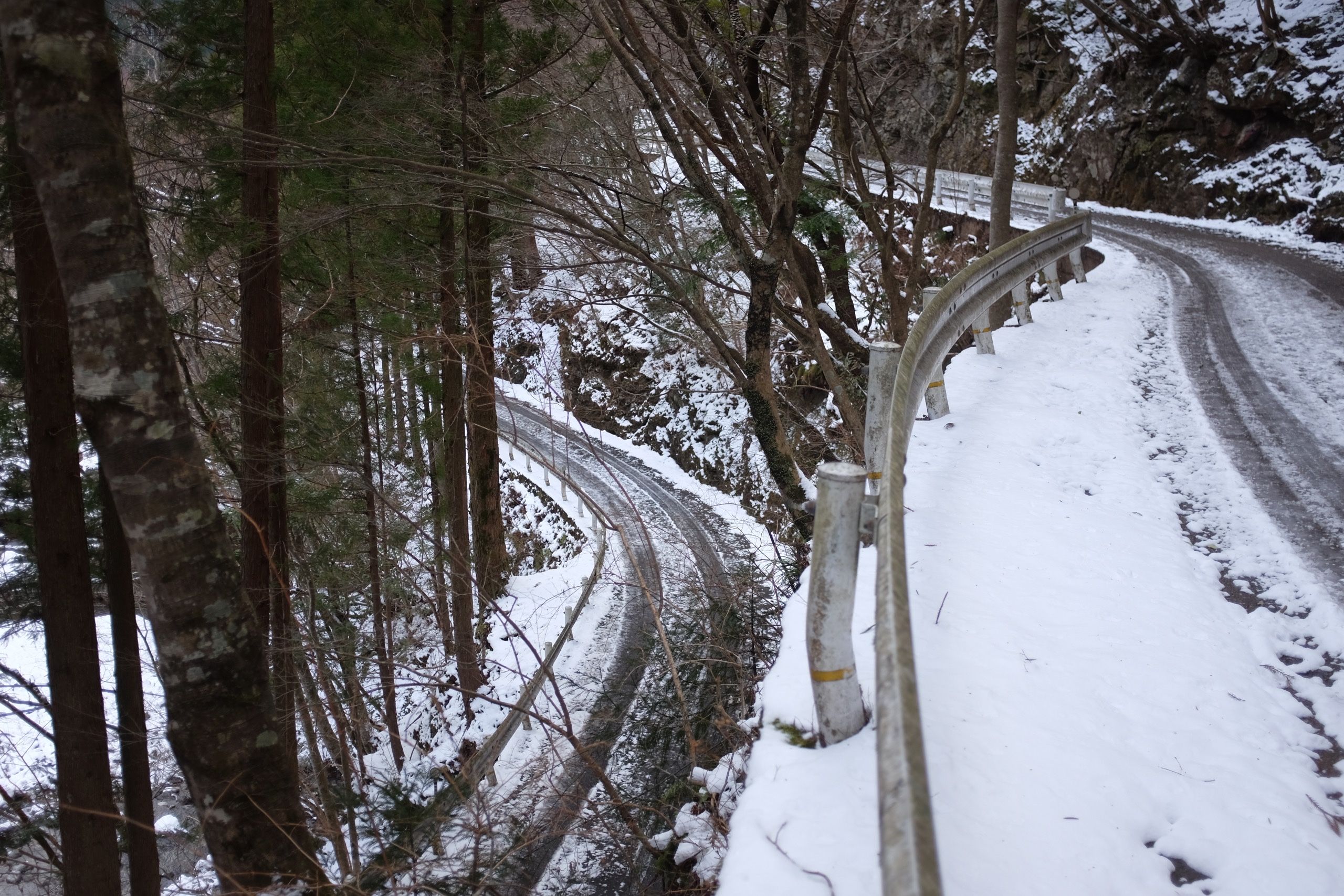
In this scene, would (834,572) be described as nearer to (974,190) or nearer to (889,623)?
(889,623)

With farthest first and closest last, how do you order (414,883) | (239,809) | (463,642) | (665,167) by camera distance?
(665,167), (463,642), (414,883), (239,809)

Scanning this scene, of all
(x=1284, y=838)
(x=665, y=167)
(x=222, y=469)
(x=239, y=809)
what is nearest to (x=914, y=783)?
(x=1284, y=838)

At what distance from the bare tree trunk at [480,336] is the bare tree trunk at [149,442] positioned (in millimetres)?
2394

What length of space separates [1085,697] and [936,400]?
3.55 meters

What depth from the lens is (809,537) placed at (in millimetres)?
6691

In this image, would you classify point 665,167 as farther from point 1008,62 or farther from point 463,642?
point 463,642

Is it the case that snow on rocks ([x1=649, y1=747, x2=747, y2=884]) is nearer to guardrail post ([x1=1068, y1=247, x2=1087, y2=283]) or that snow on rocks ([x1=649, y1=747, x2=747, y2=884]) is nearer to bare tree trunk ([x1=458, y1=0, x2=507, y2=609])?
bare tree trunk ([x1=458, y1=0, x2=507, y2=609])

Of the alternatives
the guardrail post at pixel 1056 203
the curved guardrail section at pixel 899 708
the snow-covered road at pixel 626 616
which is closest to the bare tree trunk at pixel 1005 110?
the guardrail post at pixel 1056 203

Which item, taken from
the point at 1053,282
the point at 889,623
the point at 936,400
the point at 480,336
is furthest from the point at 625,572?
the point at 889,623

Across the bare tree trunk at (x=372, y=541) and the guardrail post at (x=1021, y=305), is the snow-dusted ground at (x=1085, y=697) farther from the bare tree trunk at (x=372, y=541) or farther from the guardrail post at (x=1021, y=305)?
the bare tree trunk at (x=372, y=541)

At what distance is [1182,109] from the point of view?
66.5ft

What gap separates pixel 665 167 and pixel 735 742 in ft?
40.4

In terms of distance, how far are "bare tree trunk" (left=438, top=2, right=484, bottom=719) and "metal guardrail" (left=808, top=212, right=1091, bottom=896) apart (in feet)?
16.9

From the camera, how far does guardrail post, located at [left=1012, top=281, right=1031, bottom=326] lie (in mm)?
9266
